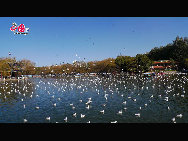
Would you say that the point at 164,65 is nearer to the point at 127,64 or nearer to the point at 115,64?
the point at 127,64

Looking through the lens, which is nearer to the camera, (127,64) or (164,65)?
(127,64)

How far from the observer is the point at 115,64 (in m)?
87.1

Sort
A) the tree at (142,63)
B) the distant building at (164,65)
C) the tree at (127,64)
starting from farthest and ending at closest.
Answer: the distant building at (164,65)
the tree at (127,64)
the tree at (142,63)

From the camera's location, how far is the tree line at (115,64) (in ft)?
242

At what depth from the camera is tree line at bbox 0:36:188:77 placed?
73.7 m

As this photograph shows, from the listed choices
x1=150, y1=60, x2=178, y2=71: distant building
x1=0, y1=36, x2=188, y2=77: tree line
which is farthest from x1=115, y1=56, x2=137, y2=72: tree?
x1=150, y1=60, x2=178, y2=71: distant building

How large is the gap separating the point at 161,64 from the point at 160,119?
3291 inches

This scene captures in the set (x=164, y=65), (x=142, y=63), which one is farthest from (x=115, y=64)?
(x=164, y=65)

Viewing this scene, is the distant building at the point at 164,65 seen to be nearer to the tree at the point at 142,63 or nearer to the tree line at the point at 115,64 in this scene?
the tree line at the point at 115,64

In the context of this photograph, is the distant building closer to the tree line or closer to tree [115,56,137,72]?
the tree line

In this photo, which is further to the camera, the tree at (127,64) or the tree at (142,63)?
the tree at (127,64)

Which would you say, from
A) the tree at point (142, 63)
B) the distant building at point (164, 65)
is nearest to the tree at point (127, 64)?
the tree at point (142, 63)

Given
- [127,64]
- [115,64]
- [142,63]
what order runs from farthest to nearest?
[115,64] → [127,64] → [142,63]
